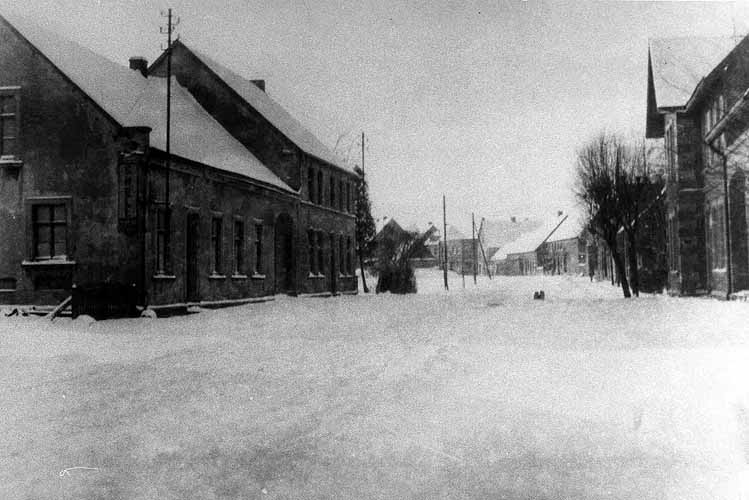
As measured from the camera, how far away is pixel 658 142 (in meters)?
32.9

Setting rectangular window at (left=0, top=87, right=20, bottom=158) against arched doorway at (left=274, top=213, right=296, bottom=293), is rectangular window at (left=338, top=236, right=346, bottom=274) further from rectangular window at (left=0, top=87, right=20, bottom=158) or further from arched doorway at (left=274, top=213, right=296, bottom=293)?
rectangular window at (left=0, top=87, right=20, bottom=158)

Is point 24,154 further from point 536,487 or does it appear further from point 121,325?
point 536,487

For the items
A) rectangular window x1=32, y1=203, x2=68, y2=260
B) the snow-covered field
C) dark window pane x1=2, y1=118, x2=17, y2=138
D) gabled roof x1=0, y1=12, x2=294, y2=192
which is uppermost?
gabled roof x1=0, y1=12, x2=294, y2=192

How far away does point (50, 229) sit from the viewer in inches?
642

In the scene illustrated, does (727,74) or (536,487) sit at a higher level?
(727,74)

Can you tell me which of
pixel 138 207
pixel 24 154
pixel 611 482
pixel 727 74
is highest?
pixel 727 74

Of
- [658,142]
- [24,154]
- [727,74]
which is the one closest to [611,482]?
[24,154]

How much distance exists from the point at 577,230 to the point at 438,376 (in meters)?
84.1

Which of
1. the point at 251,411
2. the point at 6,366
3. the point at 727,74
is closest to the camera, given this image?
the point at 251,411

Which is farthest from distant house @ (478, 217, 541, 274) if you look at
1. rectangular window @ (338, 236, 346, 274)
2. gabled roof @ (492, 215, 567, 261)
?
rectangular window @ (338, 236, 346, 274)

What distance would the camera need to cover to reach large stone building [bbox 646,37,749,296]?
61.9 ft

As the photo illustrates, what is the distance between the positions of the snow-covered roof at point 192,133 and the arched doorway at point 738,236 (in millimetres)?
15476

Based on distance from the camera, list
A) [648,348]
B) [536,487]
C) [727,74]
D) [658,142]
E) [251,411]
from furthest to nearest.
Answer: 1. [658,142]
2. [727,74]
3. [648,348]
4. [251,411]
5. [536,487]

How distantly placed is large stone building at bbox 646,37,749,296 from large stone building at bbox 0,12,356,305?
45.8 ft
